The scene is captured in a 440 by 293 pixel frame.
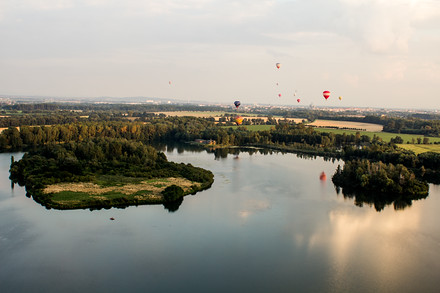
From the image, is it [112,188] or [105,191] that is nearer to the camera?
[105,191]

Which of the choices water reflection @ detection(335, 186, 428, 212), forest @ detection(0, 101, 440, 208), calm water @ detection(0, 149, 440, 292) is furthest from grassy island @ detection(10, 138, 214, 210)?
water reflection @ detection(335, 186, 428, 212)

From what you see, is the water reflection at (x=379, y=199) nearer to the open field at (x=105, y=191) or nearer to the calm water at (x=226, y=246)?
the calm water at (x=226, y=246)

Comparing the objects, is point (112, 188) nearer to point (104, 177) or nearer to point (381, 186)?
point (104, 177)

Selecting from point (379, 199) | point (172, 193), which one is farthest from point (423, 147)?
point (172, 193)

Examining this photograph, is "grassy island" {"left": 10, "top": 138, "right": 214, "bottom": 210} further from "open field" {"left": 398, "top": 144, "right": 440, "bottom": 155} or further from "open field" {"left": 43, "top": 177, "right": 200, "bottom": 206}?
"open field" {"left": 398, "top": 144, "right": 440, "bottom": 155}

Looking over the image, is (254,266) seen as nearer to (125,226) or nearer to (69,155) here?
(125,226)

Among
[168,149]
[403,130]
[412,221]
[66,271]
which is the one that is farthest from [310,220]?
[403,130]
